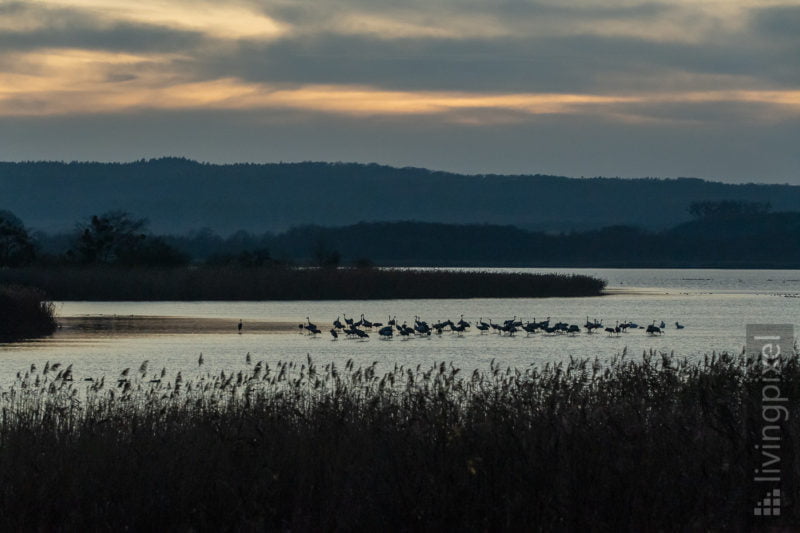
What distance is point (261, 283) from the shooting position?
71.7 metres

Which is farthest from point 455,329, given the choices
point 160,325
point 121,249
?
point 121,249

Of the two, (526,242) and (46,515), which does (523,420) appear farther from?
(526,242)

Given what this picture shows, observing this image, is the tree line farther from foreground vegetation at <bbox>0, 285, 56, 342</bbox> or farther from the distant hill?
foreground vegetation at <bbox>0, 285, 56, 342</bbox>

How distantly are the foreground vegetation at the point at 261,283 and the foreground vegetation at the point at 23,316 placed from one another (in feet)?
62.4

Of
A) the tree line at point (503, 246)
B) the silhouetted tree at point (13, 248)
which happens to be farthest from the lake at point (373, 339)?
the tree line at point (503, 246)

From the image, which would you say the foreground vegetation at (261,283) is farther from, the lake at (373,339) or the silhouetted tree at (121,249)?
the silhouetted tree at (121,249)

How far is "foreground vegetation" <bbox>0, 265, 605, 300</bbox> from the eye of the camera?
69.1m

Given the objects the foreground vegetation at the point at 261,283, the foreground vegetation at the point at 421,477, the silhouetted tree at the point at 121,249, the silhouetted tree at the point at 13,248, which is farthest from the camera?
the silhouetted tree at the point at 121,249

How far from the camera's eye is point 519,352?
37.3m

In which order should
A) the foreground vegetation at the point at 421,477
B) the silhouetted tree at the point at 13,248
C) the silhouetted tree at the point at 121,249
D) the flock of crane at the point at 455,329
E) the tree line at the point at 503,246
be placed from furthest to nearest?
1. the tree line at the point at 503,246
2. the silhouetted tree at the point at 121,249
3. the silhouetted tree at the point at 13,248
4. the flock of crane at the point at 455,329
5. the foreground vegetation at the point at 421,477

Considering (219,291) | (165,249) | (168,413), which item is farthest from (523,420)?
(165,249)

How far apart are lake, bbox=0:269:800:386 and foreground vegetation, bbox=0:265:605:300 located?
2592mm

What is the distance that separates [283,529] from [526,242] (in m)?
176

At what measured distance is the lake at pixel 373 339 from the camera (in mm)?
33875
